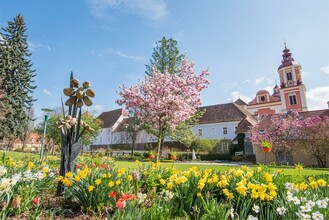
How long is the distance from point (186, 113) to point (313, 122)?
12.9 meters

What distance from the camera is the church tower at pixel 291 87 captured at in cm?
4294

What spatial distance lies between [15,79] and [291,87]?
49.4 m

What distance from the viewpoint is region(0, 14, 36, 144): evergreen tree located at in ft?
79.0

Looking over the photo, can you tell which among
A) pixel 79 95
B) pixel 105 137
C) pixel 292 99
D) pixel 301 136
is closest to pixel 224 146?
pixel 301 136

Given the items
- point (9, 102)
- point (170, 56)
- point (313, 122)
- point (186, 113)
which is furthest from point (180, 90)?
point (9, 102)

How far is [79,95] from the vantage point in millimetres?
4102

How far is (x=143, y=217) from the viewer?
194 centimetres

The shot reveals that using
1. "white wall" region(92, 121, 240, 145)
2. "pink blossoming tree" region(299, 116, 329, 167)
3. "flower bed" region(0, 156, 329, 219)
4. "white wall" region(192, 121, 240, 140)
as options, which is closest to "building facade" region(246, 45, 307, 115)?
"white wall" region(192, 121, 240, 140)

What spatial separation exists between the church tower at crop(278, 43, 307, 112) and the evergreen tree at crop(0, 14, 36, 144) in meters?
47.0

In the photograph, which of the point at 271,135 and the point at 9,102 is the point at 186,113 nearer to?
the point at 271,135

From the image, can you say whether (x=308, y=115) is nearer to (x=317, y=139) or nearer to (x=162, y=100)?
(x=317, y=139)

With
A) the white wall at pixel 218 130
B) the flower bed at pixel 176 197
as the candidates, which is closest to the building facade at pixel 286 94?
the white wall at pixel 218 130

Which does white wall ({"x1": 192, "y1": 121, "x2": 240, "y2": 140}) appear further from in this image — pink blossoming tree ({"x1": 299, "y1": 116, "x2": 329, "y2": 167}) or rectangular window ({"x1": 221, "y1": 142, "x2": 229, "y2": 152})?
pink blossoming tree ({"x1": 299, "y1": 116, "x2": 329, "y2": 167})

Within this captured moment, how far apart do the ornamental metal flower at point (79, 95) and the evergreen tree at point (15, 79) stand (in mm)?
24365
